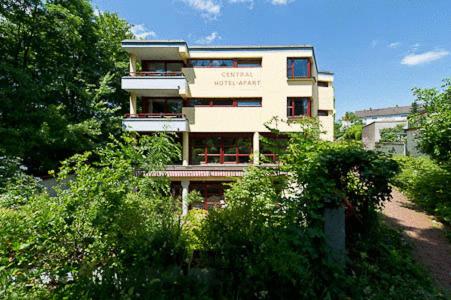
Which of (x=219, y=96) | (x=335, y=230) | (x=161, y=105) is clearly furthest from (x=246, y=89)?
(x=335, y=230)

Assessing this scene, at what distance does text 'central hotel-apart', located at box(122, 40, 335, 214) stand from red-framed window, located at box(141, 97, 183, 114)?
0.43m

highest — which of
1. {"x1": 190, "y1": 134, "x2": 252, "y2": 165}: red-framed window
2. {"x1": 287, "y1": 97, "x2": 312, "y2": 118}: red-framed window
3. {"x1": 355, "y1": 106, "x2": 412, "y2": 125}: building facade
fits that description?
{"x1": 355, "y1": 106, "x2": 412, "y2": 125}: building facade

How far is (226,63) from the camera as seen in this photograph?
18.6 m

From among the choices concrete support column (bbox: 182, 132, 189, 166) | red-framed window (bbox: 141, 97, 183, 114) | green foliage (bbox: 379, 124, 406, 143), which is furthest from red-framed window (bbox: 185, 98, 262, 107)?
green foliage (bbox: 379, 124, 406, 143)

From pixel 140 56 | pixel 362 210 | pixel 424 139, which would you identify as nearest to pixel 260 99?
pixel 140 56

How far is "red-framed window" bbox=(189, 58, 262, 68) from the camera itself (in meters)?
18.5

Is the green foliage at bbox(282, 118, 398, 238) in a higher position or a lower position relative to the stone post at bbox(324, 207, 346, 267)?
higher

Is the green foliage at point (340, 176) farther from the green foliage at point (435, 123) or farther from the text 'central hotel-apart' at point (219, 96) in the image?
the text 'central hotel-apart' at point (219, 96)

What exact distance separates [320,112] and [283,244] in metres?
20.5

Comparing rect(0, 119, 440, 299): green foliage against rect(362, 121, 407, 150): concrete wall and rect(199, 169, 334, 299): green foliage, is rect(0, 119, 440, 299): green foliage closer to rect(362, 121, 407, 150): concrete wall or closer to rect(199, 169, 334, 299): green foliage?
rect(199, 169, 334, 299): green foliage

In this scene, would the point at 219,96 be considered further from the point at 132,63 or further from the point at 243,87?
the point at 132,63

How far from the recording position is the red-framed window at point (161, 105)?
19.3 metres

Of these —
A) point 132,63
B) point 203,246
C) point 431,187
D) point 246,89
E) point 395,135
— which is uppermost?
point 132,63

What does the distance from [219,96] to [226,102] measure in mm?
753
